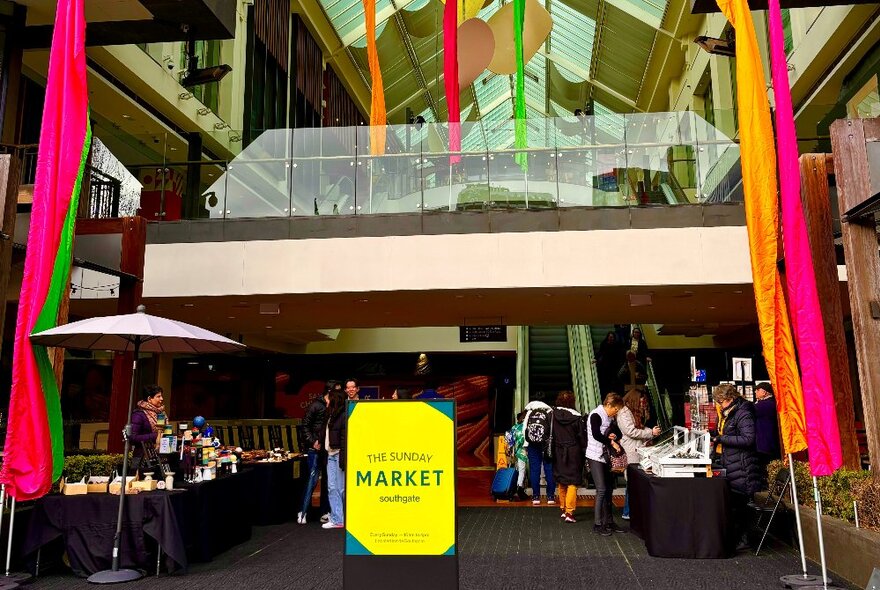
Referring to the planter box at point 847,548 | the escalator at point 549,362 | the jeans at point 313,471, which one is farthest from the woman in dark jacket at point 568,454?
the escalator at point 549,362

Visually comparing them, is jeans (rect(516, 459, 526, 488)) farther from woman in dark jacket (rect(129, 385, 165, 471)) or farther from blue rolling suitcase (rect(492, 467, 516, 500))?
woman in dark jacket (rect(129, 385, 165, 471))

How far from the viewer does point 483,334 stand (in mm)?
17875

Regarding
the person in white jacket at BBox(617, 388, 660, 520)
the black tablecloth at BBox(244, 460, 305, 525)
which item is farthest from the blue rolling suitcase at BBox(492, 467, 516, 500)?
the black tablecloth at BBox(244, 460, 305, 525)

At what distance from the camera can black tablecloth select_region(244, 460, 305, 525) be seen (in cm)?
805

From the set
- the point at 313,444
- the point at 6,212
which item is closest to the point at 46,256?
the point at 6,212

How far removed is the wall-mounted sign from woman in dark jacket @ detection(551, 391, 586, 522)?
29.8 feet

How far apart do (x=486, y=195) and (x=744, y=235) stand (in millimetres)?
3589

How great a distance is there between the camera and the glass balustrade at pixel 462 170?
1048cm

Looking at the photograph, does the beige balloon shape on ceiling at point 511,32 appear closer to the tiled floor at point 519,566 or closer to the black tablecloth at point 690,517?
the tiled floor at point 519,566

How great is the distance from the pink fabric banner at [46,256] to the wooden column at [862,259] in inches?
250

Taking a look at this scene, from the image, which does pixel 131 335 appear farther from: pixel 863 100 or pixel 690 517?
pixel 863 100

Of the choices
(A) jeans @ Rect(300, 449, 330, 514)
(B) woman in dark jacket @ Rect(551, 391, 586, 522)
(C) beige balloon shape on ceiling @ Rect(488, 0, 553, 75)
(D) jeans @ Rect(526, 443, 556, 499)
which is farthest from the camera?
(C) beige balloon shape on ceiling @ Rect(488, 0, 553, 75)

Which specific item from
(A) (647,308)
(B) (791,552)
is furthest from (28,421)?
(A) (647,308)

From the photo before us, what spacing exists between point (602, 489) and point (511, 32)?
828 centimetres
